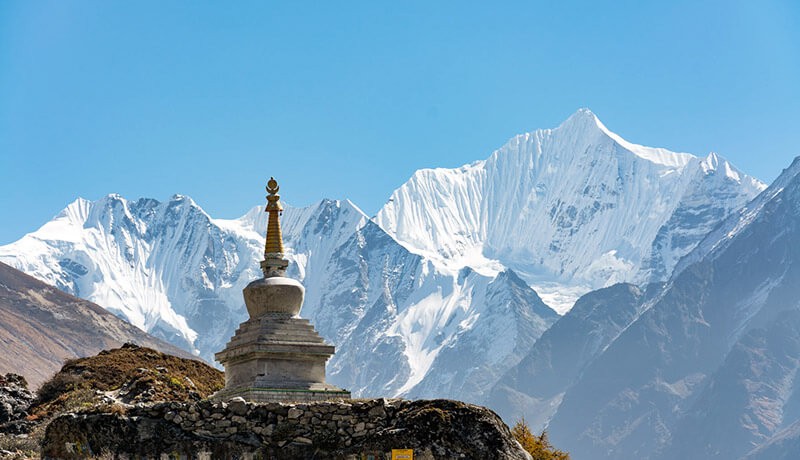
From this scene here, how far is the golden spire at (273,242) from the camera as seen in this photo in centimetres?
3825

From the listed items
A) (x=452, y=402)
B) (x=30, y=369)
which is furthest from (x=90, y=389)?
(x=30, y=369)

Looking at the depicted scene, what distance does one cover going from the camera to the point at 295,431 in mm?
22219

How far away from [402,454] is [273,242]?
18.4 metres

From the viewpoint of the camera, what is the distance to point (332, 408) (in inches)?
877

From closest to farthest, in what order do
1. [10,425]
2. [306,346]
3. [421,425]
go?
[421,425]
[306,346]
[10,425]

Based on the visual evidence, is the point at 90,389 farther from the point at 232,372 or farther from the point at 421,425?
the point at 421,425

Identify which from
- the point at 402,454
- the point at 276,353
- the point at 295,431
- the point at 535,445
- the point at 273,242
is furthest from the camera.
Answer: the point at 273,242

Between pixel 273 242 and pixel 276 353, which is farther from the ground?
pixel 273 242

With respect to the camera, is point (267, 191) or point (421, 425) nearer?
point (421, 425)

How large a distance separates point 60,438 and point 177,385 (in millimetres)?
17397

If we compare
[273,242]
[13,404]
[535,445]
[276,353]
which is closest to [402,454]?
[276,353]

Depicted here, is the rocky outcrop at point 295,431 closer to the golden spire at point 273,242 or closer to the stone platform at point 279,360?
the stone platform at point 279,360

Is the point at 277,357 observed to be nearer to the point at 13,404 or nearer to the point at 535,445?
the point at 535,445

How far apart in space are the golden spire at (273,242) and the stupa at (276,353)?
2.92 ft
